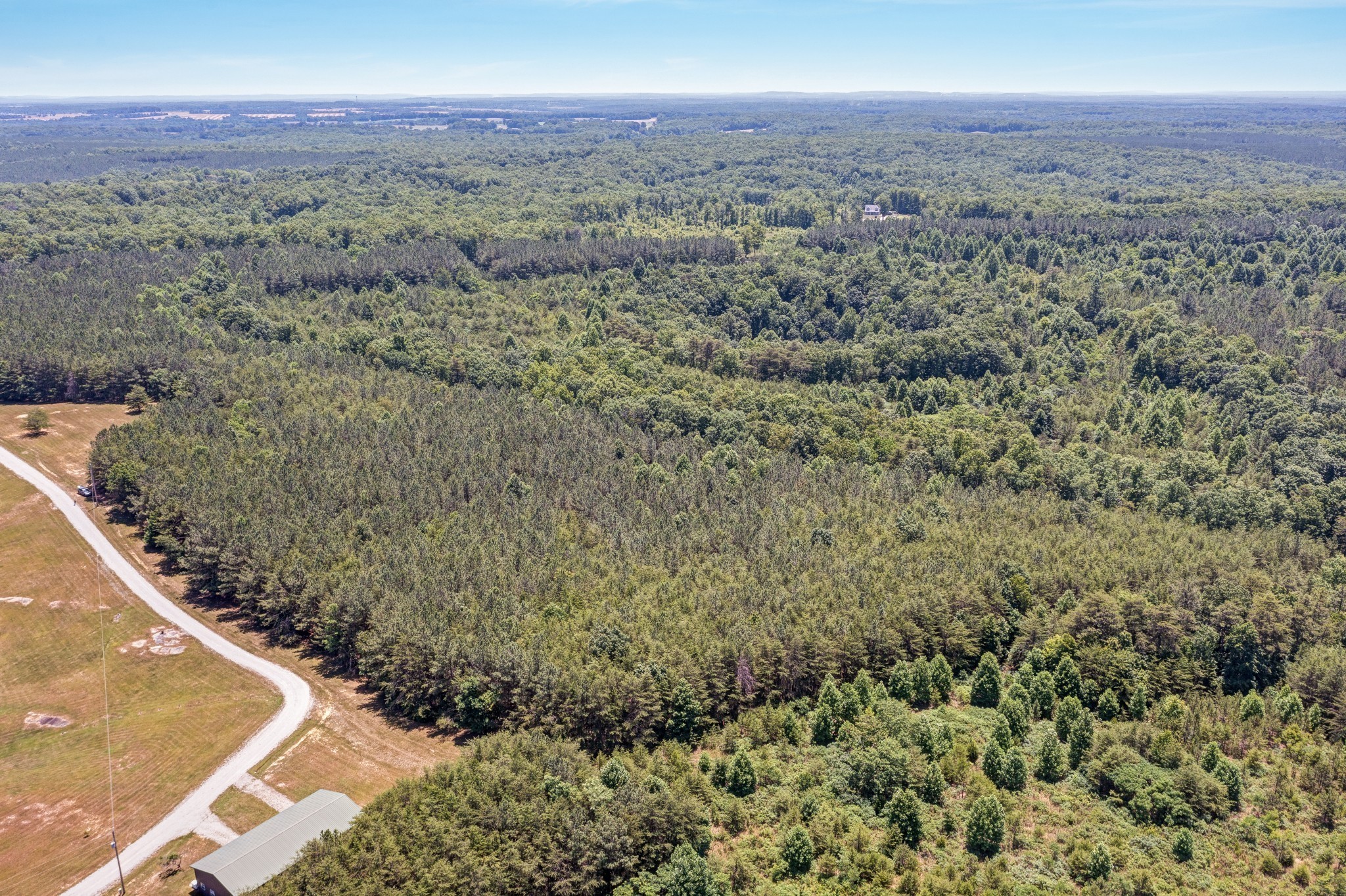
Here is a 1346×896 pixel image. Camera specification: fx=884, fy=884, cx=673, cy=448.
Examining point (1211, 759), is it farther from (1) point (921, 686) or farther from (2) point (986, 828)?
(1) point (921, 686)

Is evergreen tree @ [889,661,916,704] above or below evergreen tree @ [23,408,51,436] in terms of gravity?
below

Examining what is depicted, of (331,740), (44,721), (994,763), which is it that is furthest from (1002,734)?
(44,721)

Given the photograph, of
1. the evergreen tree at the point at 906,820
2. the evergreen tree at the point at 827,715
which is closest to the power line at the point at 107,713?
the evergreen tree at the point at 827,715

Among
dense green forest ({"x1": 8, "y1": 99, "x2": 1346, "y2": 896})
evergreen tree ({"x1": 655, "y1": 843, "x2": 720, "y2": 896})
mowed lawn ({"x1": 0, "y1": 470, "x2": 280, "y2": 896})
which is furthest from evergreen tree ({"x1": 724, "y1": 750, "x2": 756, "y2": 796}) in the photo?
mowed lawn ({"x1": 0, "y1": 470, "x2": 280, "y2": 896})

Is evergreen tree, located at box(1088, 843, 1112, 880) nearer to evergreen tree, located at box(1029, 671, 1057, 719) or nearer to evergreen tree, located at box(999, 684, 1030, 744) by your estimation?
evergreen tree, located at box(999, 684, 1030, 744)

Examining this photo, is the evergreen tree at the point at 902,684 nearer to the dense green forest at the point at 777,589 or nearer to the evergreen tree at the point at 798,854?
A: the dense green forest at the point at 777,589
